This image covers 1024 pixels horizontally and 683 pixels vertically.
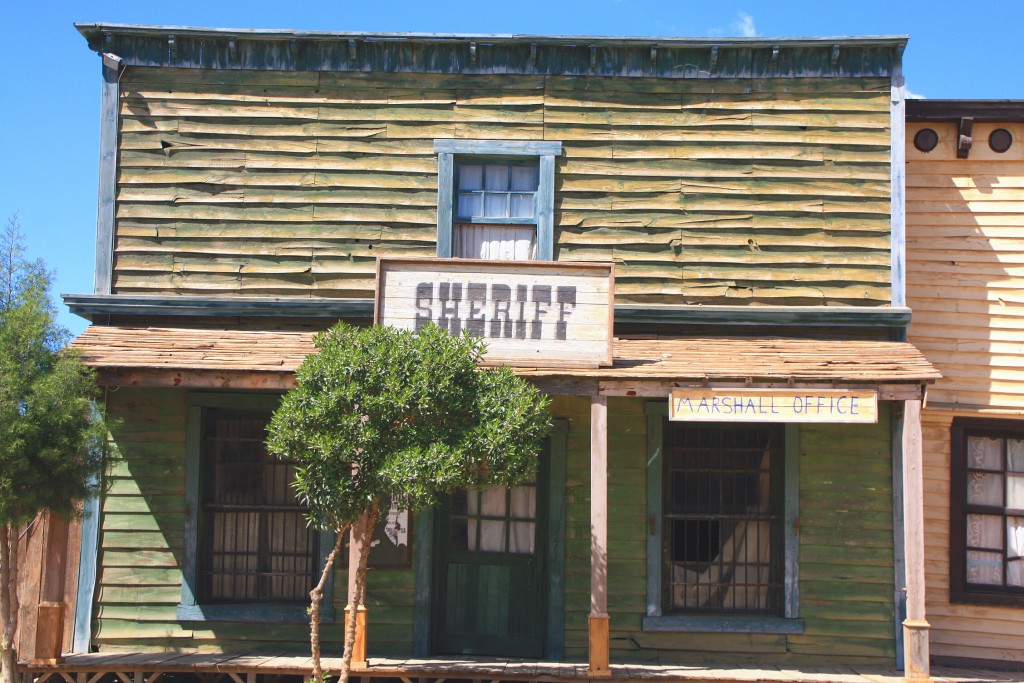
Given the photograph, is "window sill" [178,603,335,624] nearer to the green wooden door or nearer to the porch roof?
the green wooden door

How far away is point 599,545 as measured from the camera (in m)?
8.26

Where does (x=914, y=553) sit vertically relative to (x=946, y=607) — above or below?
above

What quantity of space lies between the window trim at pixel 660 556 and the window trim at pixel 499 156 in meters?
2.19

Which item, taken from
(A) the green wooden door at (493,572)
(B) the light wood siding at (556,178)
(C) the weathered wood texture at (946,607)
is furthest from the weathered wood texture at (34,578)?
(C) the weathered wood texture at (946,607)

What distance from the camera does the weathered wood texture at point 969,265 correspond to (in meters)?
10.1

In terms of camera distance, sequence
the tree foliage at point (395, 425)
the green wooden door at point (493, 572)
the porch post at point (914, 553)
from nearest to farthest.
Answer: the tree foliage at point (395, 425) < the porch post at point (914, 553) < the green wooden door at point (493, 572)

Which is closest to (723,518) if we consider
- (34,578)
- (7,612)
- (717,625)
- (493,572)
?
(717,625)

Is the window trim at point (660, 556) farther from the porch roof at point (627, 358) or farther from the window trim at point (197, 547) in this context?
the window trim at point (197, 547)

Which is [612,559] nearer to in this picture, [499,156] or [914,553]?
[914,553]

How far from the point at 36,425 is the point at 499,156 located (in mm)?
4992

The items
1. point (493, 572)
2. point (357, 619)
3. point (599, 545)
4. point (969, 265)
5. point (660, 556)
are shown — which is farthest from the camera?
point (969, 265)

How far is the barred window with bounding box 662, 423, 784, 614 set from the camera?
31.2 ft

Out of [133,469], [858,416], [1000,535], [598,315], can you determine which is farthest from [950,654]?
[133,469]

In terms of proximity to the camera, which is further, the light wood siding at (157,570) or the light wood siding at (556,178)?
the light wood siding at (556,178)
